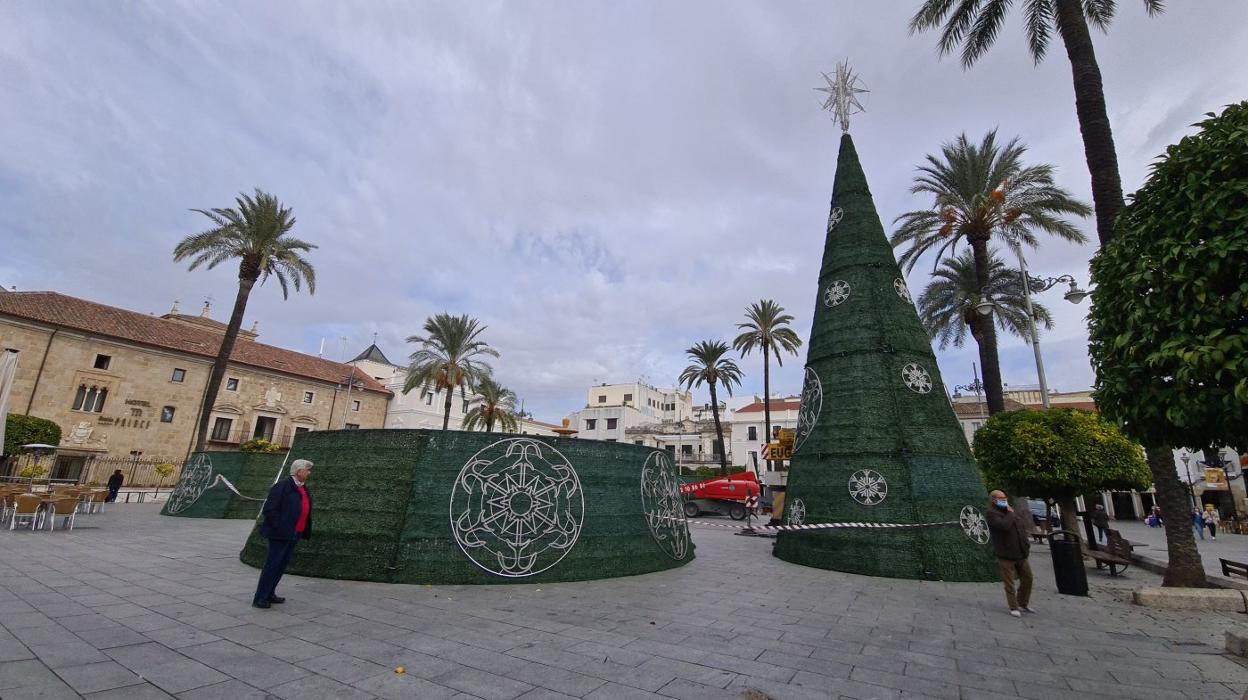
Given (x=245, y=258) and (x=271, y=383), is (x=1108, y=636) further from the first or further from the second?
(x=271, y=383)

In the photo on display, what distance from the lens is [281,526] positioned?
18.7 feet

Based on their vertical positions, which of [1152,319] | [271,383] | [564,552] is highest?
[271,383]

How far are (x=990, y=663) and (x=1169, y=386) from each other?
280 cm

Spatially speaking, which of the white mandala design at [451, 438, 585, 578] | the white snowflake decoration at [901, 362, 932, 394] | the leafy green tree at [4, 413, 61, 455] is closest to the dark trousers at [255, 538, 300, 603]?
the white mandala design at [451, 438, 585, 578]

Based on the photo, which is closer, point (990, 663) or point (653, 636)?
point (990, 663)

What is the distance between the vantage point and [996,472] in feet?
42.9

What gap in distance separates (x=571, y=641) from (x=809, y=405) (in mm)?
7782

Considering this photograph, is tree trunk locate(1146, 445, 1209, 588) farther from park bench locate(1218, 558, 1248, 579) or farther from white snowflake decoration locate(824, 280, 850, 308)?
white snowflake decoration locate(824, 280, 850, 308)

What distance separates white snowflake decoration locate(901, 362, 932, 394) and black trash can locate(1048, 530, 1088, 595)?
117 inches

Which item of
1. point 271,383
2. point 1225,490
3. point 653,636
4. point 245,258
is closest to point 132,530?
point 653,636

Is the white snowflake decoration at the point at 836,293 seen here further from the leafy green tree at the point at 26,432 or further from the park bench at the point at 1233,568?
the leafy green tree at the point at 26,432

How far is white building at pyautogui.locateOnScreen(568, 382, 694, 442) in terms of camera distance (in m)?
58.9

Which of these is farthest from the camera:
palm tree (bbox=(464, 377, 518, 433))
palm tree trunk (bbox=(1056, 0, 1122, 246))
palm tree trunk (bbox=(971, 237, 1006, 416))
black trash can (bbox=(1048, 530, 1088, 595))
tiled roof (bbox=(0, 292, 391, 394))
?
palm tree (bbox=(464, 377, 518, 433))

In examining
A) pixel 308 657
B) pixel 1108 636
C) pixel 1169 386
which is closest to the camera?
pixel 308 657
